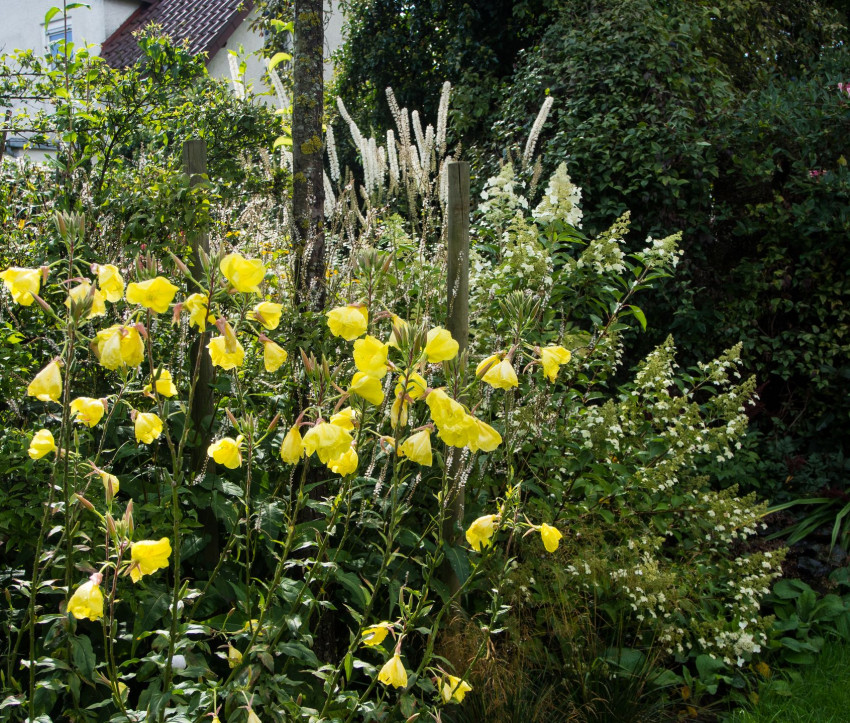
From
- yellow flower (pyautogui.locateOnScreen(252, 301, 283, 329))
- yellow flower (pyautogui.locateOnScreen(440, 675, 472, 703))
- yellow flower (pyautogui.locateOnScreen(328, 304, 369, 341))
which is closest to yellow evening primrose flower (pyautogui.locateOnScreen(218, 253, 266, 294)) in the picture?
yellow flower (pyautogui.locateOnScreen(252, 301, 283, 329))

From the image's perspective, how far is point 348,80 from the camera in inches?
366

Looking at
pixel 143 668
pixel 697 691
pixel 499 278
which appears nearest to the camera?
pixel 143 668

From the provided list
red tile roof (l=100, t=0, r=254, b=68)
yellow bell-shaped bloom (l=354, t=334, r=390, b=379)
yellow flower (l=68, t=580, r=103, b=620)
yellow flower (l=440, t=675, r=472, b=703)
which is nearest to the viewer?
yellow flower (l=68, t=580, r=103, b=620)

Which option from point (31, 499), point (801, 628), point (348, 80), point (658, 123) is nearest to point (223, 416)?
point (31, 499)

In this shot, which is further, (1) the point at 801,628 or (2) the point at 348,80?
(2) the point at 348,80

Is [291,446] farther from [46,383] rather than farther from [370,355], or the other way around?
[46,383]

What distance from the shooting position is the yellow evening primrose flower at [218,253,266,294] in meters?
1.31

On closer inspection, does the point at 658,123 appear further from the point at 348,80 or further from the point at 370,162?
the point at 348,80

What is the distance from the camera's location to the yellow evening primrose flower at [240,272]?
1.31m

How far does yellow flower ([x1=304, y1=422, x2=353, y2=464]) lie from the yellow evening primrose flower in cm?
28

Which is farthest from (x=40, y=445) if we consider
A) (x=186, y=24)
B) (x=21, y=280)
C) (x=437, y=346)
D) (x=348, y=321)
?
(x=186, y=24)

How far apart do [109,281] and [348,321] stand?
0.47 metres

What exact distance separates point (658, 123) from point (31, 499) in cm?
430

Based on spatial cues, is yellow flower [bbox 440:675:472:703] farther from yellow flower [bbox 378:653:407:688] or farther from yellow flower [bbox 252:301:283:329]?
yellow flower [bbox 252:301:283:329]
